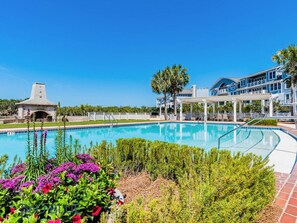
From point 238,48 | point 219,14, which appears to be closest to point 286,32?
point 238,48

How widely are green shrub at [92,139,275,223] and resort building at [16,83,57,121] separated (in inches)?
1057

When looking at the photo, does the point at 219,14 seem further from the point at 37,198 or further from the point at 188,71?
the point at 37,198

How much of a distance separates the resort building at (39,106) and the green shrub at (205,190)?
88.1ft

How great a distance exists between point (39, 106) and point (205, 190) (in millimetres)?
31781

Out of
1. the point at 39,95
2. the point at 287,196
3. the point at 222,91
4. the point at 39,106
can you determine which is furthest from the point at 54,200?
the point at 222,91

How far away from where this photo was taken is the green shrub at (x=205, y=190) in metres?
1.75

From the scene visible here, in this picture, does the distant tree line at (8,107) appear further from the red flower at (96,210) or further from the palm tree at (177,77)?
the red flower at (96,210)

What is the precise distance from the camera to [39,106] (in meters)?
28.9

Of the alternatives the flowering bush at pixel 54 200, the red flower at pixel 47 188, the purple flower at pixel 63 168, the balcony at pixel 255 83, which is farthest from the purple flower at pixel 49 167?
the balcony at pixel 255 83

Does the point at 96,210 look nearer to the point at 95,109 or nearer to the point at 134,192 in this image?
the point at 134,192

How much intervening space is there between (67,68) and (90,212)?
43.9m

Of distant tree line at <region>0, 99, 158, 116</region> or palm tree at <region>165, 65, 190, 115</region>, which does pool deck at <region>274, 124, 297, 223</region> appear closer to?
palm tree at <region>165, 65, 190, 115</region>

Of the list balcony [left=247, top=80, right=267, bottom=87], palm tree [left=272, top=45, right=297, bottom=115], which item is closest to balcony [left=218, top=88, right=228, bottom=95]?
balcony [left=247, top=80, right=267, bottom=87]

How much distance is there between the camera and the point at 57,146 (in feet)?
12.1
